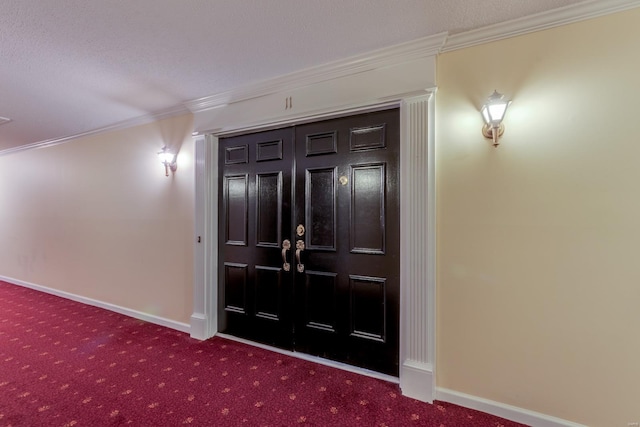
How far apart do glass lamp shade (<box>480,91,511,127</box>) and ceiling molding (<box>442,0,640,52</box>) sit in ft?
1.32

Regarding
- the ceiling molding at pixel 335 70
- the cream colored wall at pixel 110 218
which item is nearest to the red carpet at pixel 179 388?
the cream colored wall at pixel 110 218

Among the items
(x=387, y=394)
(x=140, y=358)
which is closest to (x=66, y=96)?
(x=140, y=358)

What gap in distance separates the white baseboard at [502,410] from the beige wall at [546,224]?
34mm

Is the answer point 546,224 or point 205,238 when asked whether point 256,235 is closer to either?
point 205,238

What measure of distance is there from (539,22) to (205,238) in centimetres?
A: 306

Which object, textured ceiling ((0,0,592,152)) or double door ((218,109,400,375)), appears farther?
double door ((218,109,400,375))

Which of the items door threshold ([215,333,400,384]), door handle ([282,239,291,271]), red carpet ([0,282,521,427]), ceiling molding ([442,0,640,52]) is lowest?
red carpet ([0,282,521,427])

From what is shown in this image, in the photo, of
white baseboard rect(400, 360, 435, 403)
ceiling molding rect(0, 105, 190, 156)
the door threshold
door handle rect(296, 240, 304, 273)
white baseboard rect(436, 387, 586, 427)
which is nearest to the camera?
white baseboard rect(436, 387, 586, 427)

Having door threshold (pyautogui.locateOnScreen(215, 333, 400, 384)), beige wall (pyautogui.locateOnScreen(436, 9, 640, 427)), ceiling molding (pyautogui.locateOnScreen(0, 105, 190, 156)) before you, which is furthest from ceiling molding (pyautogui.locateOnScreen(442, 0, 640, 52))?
ceiling molding (pyautogui.locateOnScreen(0, 105, 190, 156))

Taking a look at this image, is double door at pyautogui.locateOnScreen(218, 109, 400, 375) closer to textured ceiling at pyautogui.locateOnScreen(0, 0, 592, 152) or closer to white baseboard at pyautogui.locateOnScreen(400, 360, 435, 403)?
white baseboard at pyautogui.locateOnScreen(400, 360, 435, 403)

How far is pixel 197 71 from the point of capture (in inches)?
89.6

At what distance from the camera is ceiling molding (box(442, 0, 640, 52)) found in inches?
61.2

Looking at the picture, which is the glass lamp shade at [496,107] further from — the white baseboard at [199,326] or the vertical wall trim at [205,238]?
the white baseboard at [199,326]

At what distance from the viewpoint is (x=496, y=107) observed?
1.70 meters
